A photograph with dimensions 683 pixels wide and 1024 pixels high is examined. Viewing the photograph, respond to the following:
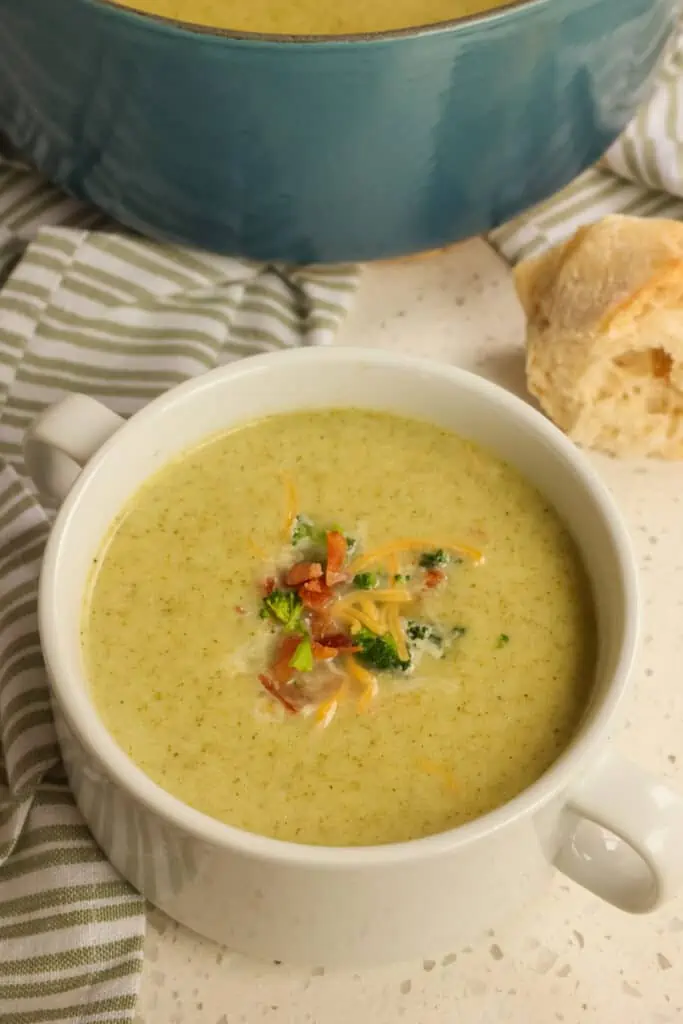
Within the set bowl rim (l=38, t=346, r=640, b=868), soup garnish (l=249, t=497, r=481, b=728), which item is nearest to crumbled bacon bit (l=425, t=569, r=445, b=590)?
soup garnish (l=249, t=497, r=481, b=728)

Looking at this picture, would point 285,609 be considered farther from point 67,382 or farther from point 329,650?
point 67,382

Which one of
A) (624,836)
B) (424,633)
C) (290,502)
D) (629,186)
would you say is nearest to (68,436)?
(290,502)

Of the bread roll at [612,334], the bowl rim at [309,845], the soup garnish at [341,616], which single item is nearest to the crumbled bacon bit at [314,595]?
the soup garnish at [341,616]

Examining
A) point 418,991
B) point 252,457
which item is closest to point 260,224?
point 252,457

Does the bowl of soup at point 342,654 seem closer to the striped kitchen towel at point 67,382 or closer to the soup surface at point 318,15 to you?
the striped kitchen towel at point 67,382

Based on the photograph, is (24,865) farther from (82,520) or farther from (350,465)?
(350,465)

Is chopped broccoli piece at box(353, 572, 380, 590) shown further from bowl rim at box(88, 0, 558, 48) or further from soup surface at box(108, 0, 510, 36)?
soup surface at box(108, 0, 510, 36)
